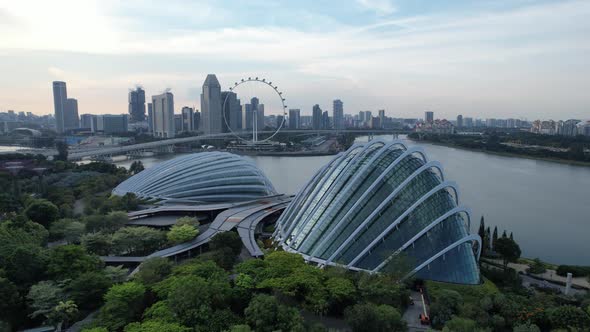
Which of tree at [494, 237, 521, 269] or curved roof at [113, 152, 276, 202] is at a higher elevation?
curved roof at [113, 152, 276, 202]

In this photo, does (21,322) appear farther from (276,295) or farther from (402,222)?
(402,222)

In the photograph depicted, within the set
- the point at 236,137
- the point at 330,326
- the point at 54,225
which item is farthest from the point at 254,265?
the point at 236,137

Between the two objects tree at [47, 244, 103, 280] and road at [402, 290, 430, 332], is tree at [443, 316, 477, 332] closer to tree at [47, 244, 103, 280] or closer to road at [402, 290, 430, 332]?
road at [402, 290, 430, 332]

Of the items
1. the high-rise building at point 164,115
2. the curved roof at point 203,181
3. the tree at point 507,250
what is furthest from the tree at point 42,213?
the high-rise building at point 164,115

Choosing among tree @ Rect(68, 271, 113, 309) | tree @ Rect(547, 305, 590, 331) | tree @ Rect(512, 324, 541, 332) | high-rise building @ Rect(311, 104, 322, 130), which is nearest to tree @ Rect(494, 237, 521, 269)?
tree @ Rect(547, 305, 590, 331)

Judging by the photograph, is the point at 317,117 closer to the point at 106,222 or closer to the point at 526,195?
the point at 526,195

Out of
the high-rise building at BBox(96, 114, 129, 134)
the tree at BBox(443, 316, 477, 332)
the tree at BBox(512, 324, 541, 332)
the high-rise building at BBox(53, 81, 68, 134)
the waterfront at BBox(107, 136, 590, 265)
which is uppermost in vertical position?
the high-rise building at BBox(53, 81, 68, 134)

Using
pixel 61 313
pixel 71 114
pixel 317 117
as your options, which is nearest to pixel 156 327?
pixel 61 313
